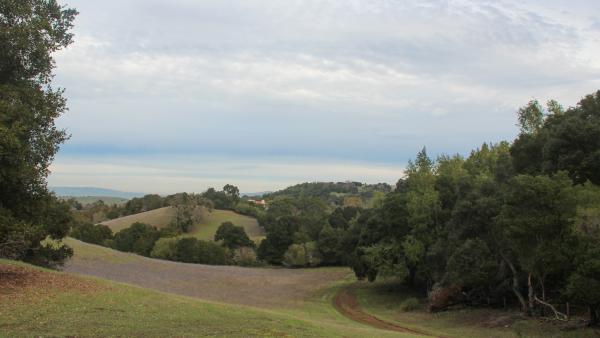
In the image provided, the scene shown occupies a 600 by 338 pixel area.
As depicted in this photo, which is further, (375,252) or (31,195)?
(375,252)

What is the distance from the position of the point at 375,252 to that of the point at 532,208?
2410 cm

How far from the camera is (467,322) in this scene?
3403 cm

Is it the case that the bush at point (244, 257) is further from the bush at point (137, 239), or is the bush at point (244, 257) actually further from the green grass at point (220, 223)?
the bush at point (137, 239)

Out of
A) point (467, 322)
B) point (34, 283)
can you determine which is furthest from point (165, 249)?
point (34, 283)

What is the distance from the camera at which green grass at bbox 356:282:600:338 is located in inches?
1091

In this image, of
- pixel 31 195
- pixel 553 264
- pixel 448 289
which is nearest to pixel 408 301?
pixel 448 289

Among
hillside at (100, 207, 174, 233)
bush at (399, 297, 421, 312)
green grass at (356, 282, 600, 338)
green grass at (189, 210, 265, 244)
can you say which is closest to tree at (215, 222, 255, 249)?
green grass at (189, 210, 265, 244)

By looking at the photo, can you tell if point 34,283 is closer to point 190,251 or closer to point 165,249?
point 190,251

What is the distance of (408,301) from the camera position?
4350cm

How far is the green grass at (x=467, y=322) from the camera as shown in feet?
90.9

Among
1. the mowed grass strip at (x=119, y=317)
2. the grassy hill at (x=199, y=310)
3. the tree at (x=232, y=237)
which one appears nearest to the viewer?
the mowed grass strip at (x=119, y=317)

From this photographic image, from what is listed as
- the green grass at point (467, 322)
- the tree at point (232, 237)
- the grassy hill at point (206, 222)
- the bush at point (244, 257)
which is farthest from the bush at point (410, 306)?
the grassy hill at point (206, 222)

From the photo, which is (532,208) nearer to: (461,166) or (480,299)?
(480,299)

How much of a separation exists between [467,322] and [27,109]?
29.5 m
